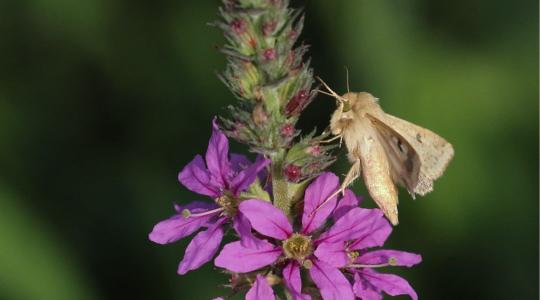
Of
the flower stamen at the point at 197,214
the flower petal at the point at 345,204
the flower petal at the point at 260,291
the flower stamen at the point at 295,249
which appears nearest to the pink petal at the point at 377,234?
the flower petal at the point at 345,204

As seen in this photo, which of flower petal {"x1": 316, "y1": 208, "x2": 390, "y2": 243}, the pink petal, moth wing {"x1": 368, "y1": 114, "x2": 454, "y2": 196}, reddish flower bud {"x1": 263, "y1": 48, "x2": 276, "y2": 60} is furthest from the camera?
moth wing {"x1": 368, "y1": 114, "x2": 454, "y2": 196}

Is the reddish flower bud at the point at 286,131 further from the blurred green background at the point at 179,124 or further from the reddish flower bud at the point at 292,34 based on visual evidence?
the blurred green background at the point at 179,124

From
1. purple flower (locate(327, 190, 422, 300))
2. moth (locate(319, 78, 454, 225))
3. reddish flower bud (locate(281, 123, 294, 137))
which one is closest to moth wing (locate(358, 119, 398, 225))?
moth (locate(319, 78, 454, 225))

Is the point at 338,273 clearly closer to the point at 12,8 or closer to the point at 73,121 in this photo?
the point at 73,121

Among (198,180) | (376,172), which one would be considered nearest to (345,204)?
(376,172)

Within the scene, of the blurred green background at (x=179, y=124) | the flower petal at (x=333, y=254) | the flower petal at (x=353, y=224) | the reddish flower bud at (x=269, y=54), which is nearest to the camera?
the reddish flower bud at (x=269, y=54)

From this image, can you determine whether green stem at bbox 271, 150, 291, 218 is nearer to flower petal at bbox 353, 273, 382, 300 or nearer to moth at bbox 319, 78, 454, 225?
moth at bbox 319, 78, 454, 225

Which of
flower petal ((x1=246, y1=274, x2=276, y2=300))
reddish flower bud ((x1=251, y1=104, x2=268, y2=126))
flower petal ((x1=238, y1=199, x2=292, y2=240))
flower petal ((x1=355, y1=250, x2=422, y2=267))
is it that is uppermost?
reddish flower bud ((x1=251, y1=104, x2=268, y2=126))

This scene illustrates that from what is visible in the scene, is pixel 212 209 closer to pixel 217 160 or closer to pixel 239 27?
pixel 217 160
